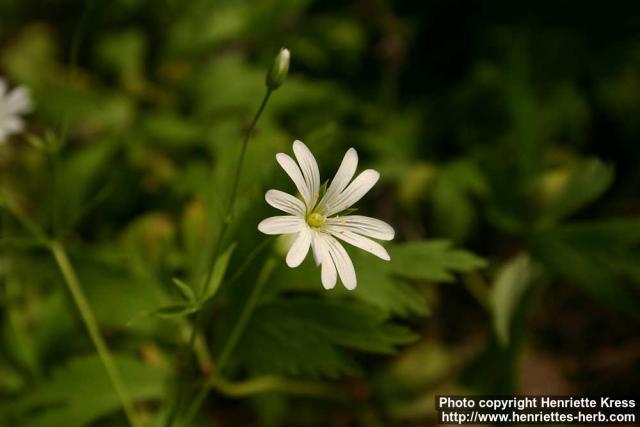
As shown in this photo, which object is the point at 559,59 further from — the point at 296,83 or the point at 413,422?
the point at 413,422

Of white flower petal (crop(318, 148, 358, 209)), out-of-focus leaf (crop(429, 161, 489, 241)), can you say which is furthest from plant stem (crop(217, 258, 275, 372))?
out-of-focus leaf (crop(429, 161, 489, 241))

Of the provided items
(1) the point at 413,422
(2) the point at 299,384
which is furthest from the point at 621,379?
(2) the point at 299,384

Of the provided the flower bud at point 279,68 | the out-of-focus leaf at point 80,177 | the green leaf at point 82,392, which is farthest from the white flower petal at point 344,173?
the out-of-focus leaf at point 80,177

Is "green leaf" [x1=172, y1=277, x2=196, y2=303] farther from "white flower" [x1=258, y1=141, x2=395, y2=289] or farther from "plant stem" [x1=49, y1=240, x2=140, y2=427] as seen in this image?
"plant stem" [x1=49, y1=240, x2=140, y2=427]

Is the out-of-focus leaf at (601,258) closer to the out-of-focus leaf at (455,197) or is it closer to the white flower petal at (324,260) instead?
the out-of-focus leaf at (455,197)

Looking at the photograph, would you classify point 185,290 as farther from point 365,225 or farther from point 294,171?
point 365,225

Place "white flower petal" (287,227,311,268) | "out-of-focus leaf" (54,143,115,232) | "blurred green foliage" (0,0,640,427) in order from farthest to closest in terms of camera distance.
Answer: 1. "out-of-focus leaf" (54,143,115,232)
2. "blurred green foliage" (0,0,640,427)
3. "white flower petal" (287,227,311,268)

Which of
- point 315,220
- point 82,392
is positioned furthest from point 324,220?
point 82,392

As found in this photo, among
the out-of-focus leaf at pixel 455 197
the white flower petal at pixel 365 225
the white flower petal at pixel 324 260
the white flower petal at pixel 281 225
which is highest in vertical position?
the out-of-focus leaf at pixel 455 197
